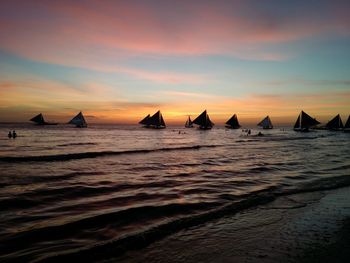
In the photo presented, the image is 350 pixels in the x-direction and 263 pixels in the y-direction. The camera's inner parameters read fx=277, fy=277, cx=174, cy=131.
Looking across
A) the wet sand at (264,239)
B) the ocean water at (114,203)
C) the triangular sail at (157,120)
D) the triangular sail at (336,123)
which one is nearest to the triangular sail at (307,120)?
the triangular sail at (336,123)

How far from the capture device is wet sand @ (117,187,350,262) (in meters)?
5.24

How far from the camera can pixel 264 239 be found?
6.12 m

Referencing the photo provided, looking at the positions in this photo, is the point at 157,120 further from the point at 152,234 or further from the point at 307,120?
the point at 152,234

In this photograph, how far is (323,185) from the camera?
12414 mm

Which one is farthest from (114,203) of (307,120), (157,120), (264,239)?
(157,120)

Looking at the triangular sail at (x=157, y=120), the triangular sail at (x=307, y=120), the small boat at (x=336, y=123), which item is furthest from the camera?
the triangular sail at (x=157, y=120)

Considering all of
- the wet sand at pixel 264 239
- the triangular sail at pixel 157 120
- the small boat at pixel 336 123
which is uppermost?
the triangular sail at pixel 157 120

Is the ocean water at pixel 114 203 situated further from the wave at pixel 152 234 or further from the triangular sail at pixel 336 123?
the triangular sail at pixel 336 123

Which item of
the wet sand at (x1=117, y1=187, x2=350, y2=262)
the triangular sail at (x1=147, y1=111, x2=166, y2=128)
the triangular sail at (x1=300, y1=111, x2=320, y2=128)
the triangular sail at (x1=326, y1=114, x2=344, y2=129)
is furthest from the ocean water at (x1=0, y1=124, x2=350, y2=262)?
the triangular sail at (x1=326, y1=114, x2=344, y2=129)

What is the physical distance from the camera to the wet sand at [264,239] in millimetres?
5242

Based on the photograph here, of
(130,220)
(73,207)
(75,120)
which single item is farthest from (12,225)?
(75,120)

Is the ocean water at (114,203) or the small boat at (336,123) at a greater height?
the small boat at (336,123)

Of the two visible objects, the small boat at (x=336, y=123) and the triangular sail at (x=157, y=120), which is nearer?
the small boat at (x=336, y=123)

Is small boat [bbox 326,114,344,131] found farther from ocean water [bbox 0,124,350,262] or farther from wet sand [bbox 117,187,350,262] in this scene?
wet sand [bbox 117,187,350,262]
